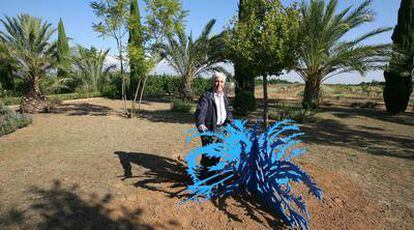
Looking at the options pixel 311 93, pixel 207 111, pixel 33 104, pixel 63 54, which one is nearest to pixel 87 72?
pixel 63 54

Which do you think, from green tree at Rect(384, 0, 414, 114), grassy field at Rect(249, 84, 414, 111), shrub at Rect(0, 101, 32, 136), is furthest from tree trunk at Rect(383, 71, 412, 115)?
shrub at Rect(0, 101, 32, 136)

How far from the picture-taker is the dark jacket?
13.1 ft

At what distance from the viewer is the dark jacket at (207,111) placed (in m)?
3.99

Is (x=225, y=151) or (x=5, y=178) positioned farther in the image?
(x=5, y=178)

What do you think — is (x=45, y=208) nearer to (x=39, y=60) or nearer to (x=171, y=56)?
(x=39, y=60)

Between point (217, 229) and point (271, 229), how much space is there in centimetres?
60

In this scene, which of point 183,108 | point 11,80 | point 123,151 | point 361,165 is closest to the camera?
point 361,165

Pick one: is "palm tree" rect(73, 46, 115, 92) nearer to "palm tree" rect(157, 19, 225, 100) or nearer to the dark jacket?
"palm tree" rect(157, 19, 225, 100)

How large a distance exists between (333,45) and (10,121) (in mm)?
11661

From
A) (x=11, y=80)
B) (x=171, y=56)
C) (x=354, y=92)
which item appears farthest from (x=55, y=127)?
(x=354, y=92)

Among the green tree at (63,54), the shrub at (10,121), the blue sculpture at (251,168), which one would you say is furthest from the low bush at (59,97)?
the blue sculpture at (251,168)

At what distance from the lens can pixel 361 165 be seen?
18.3 feet

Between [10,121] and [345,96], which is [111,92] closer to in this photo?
[10,121]

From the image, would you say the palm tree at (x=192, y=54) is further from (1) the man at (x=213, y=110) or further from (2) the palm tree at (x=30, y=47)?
(1) the man at (x=213, y=110)
